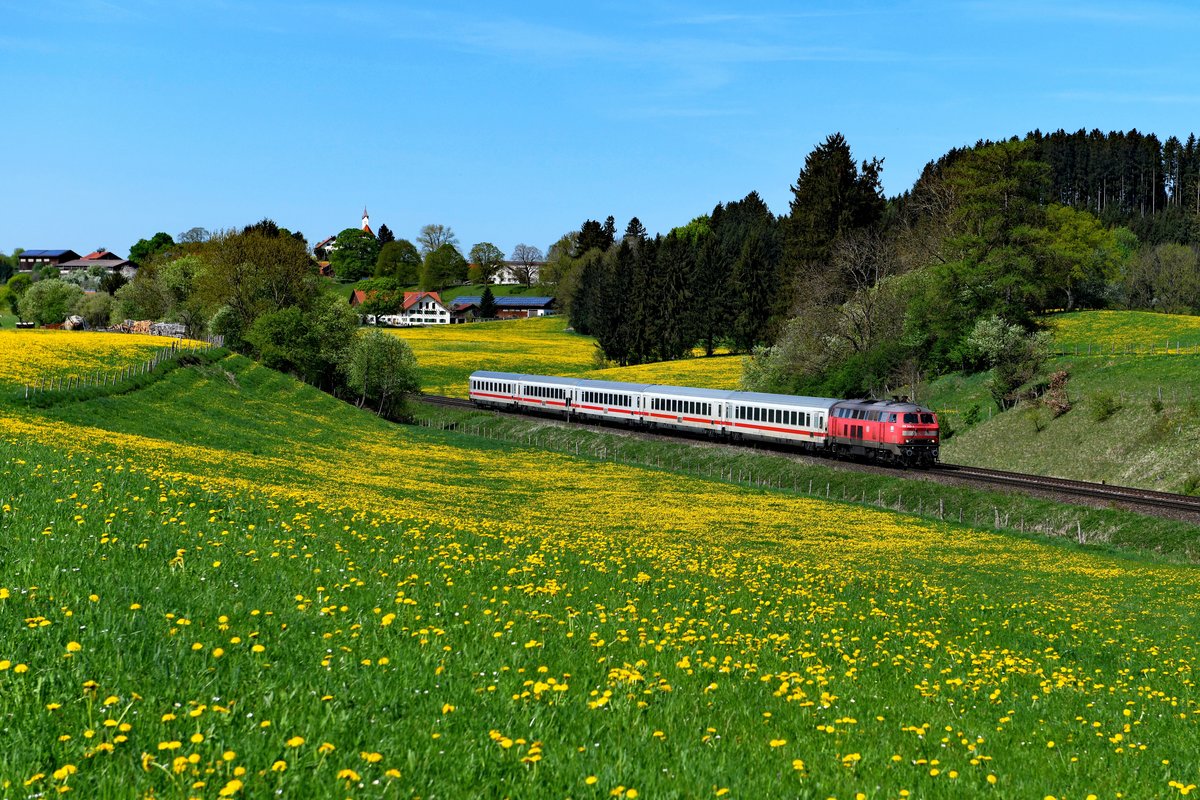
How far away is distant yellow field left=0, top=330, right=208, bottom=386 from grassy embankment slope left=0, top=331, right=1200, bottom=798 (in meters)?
35.9

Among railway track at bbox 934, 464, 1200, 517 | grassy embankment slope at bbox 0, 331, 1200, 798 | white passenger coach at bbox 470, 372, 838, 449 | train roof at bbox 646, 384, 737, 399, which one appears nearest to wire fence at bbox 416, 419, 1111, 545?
railway track at bbox 934, 464, 1200, 517

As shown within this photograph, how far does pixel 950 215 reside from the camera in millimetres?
82500

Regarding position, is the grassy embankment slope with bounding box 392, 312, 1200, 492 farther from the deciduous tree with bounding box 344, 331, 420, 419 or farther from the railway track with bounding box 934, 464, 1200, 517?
the deciduous tree with bounding box 344, 331, 420, 419

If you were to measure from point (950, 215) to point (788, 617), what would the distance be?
75201 millimetres

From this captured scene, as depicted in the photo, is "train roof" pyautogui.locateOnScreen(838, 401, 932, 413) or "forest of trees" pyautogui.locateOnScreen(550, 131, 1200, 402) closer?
"train roof" pyautogui.locateOnScreen(838, 401, 932, 413)

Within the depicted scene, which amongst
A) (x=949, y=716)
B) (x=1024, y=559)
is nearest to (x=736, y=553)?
(x=1024, y=559)

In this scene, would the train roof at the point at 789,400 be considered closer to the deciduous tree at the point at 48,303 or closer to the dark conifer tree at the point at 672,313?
the dark conifer tree at the point at 672,313

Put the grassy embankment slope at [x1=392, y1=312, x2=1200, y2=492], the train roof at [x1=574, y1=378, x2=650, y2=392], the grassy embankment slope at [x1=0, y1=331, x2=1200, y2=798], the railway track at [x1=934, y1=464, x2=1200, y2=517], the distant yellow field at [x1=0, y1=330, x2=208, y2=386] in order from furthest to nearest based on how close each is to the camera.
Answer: the train roof at [x1=574, y1=378, x2=650, y2=392] < the grassy embankment slope at [x1=392, y1=312, x2=1200, y2=492] < the distant yellow field at [x1=0, y1=330, x2=208, y2=386] < the railway track at [x1=934, y1=464, x2=1200, y2=517] < the grassy embankment slope at [x1=0, y1=331, x2=1200, y2=798]

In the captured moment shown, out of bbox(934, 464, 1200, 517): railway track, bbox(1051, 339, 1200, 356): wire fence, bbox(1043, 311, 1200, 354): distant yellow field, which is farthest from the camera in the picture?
bbox(1043, 311, 1200, 354): distant yellow field

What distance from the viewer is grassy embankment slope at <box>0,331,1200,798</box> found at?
6.83 m

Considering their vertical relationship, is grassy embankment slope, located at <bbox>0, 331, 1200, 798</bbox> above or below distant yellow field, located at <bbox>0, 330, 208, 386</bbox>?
below

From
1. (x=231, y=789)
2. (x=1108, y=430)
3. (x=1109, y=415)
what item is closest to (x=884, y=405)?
(x=1108, y=430)

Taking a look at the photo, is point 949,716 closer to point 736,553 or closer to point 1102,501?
point 736,553

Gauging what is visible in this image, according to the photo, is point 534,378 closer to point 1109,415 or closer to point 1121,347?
point 1109,415
